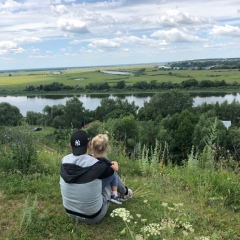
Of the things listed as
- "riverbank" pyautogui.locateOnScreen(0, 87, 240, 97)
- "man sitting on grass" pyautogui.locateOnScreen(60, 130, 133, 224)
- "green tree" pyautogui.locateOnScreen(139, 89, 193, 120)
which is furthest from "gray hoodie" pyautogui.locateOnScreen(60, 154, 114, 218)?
"riverbank" pyautogui.locateOnScreen(0, 87, 240, 97)

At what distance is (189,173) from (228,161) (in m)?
1.09

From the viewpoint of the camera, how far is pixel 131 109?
186ft

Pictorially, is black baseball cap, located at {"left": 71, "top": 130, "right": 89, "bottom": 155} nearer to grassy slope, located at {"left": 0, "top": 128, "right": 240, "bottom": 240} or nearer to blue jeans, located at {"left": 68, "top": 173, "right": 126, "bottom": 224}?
blue jeans, located at {"left": 68, "top": 173, "right": 126, "bottom": 224}

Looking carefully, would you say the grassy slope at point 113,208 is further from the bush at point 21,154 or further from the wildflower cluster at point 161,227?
the bush at point 21,154

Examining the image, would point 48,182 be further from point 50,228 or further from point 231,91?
point 231,91

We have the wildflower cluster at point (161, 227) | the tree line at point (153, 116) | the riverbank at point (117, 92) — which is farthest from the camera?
the riverbank at point (117, 92)

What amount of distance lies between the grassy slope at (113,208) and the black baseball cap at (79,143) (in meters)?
0.78

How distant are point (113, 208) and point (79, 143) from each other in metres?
1.15

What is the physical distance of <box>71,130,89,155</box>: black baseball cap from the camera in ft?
11.8

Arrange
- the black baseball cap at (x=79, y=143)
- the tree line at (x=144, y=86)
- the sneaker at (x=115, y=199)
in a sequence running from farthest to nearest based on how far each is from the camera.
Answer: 1. the tree line at (x=144, y=86)
2. the sneaker at (x=115, y=199)
3. the black baseball cap at (x=79, y=143)

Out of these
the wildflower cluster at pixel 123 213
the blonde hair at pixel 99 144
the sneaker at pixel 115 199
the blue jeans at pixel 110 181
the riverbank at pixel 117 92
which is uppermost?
the blonde hair at pixel 99 144

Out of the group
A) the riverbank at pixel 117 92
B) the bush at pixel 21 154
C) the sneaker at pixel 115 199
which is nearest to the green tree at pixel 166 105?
the riverbank at pixel 117 92

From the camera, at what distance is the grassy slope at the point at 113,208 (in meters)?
3.46

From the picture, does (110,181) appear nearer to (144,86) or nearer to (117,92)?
(117,92)
